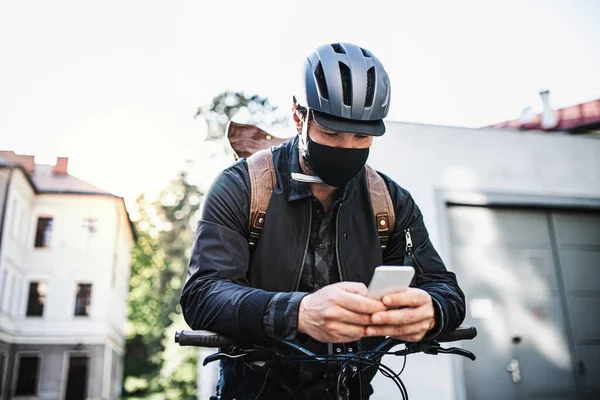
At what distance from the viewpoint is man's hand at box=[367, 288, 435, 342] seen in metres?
Result: 1.14

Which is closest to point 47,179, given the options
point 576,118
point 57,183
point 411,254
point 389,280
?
point 57,183

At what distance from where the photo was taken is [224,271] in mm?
1508

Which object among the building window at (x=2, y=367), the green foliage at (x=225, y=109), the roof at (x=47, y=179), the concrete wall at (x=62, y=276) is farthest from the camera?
the green foliage at (x=225, y=109)

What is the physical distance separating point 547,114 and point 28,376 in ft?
39.0

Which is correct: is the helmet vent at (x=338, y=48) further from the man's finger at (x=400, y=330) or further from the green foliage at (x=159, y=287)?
the green foliage at (x=159, y=287)

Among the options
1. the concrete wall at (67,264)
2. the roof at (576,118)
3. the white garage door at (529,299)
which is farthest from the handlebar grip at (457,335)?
the concrete wall at (67,264)

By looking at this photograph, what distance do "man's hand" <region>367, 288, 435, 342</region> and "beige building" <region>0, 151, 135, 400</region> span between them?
29.8 feet

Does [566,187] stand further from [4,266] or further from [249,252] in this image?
[4,266]

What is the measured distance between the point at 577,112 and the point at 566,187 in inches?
64.3

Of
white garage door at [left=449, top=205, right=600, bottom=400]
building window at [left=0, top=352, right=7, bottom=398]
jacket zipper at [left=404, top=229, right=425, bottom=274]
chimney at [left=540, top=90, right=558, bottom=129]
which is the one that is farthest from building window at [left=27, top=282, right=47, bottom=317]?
jacket zipper at [left=404, top=229, right=425, bottom=274]

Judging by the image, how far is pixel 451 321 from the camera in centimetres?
146

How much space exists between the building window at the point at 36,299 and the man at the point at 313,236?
11.7 metres

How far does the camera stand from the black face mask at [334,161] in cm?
168

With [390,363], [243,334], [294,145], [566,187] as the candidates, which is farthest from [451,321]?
[566,187]
